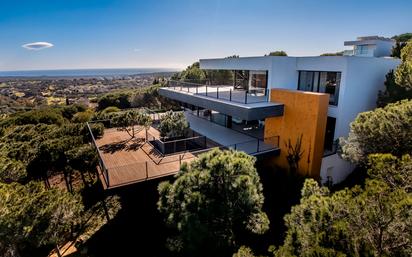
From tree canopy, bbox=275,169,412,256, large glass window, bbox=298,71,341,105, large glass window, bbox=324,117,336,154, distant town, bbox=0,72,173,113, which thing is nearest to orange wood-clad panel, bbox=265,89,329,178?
large glass window, bbox=324,117,336,154

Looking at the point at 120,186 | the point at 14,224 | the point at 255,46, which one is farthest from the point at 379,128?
the point at 255,46

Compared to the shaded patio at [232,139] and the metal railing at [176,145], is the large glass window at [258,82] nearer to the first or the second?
the shaded patio at [232,139]

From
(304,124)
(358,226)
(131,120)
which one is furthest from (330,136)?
(131,120)

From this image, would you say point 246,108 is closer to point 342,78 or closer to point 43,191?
point 342,78

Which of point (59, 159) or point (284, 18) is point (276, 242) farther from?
point (284, 18)

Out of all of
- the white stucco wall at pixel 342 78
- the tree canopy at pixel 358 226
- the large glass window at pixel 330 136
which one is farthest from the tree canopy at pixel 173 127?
the tree canopy at pixel 358 226

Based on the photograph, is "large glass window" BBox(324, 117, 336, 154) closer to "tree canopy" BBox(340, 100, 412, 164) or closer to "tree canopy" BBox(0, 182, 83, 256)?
"tree canopy" BBox(340, 100, 412, 164)
